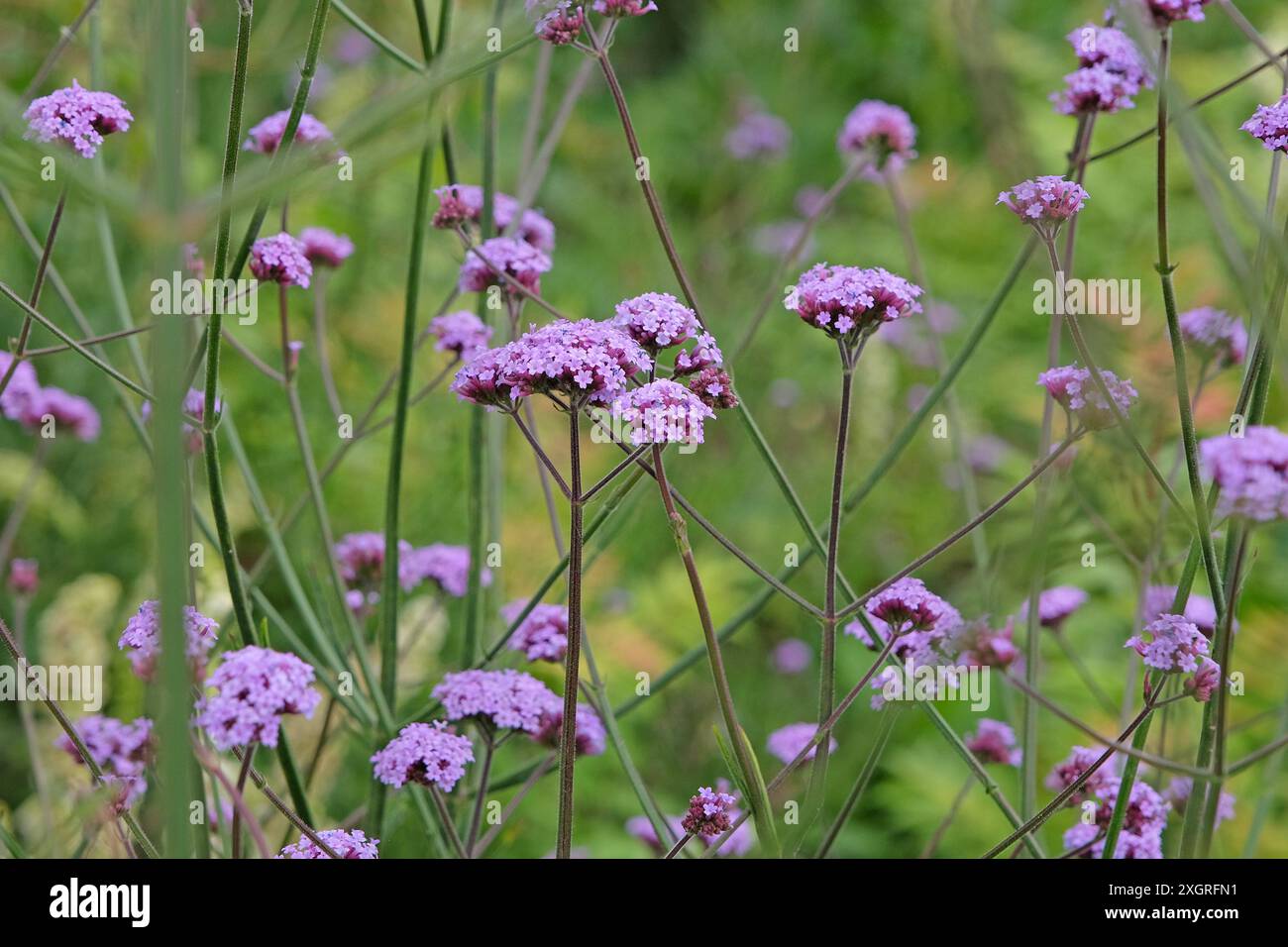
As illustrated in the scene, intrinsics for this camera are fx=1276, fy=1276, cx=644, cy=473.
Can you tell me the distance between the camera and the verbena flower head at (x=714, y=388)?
76 cm

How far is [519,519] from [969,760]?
1530 mm

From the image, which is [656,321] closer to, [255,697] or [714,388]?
[714,388]

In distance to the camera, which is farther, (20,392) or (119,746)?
(20,392)

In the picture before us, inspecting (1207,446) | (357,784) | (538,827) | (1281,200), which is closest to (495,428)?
(1207,446)

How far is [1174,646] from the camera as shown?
28.0 inches

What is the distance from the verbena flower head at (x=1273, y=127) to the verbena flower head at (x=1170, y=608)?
0.30 metres

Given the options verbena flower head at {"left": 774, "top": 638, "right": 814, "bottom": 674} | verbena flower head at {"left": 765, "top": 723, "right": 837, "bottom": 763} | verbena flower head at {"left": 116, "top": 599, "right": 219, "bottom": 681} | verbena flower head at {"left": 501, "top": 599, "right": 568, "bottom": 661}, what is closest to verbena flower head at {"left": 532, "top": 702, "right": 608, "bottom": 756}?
verbena flower head at {"left": 501, "top": 599, "right": 568, "bottom": 661}

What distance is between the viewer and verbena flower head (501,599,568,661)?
936 millimetres

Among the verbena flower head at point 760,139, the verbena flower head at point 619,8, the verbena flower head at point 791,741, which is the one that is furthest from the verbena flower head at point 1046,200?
the verbena flower head at point 760,139

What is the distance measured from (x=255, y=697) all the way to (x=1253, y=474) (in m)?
0.47

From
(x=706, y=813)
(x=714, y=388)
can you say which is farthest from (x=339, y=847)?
(x=714, y=388)

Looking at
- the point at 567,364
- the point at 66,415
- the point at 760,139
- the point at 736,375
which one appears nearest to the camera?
the point at 567,364

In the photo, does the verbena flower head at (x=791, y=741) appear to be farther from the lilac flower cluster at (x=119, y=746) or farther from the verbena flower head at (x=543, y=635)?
the lilac flower cluster at (x=119, y=746)
